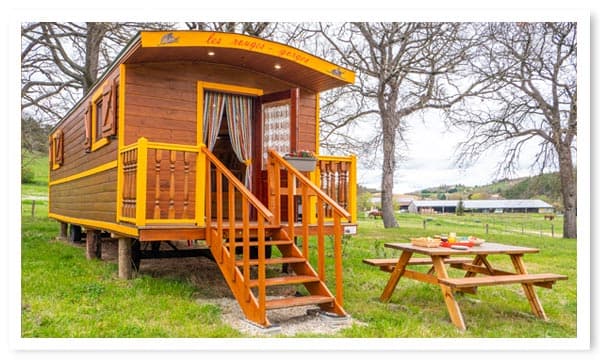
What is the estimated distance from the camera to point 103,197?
700 centimetres

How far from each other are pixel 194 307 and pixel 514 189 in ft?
22.4

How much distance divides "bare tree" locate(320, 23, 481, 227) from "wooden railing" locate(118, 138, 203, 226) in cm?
798

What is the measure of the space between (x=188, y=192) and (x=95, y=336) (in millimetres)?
1779

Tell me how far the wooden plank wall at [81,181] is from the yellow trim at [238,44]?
1211mm

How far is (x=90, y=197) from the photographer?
7.86 m

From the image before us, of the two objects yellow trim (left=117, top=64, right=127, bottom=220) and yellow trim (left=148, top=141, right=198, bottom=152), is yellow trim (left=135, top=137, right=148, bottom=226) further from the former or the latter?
yellow trim (left=117, top=64, right=127, bottom=220)

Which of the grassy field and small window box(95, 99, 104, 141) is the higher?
small window box(95, 99, 104, 141)

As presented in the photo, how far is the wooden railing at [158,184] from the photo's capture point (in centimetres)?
529

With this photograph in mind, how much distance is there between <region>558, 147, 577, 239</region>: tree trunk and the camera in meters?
10.5

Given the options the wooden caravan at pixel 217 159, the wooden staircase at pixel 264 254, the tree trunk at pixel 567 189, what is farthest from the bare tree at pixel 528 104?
the wooden staircase at pixel 264 254

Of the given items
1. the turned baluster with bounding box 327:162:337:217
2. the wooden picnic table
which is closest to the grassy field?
the wooden picnic table

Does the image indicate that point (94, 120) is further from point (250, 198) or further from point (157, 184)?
point (250, 198)

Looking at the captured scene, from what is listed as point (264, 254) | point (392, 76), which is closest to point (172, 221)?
point (264, 254)
